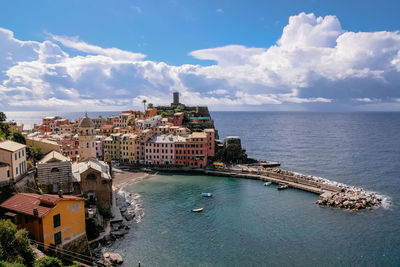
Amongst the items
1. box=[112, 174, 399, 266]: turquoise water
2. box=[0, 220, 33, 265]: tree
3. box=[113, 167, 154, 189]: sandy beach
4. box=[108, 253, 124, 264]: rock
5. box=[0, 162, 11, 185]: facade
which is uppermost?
box=[0, 162, 11, 185]: facade

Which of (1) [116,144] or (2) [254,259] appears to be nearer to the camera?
(2) [254,259]

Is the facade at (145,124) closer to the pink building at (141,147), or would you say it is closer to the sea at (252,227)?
the pink building at (141,147)

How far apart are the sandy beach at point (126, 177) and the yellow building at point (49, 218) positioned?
1364 inches

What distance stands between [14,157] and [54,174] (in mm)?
7867

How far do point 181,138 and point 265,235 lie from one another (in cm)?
5180

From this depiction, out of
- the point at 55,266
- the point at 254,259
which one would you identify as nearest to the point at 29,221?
the point at 55,266

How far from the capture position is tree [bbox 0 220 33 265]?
72.7ft

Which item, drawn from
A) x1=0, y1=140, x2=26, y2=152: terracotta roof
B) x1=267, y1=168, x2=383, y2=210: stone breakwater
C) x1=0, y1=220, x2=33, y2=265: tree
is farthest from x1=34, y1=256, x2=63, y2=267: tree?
x1=267, y1=168, x2=383, y2=210: stone breakwater

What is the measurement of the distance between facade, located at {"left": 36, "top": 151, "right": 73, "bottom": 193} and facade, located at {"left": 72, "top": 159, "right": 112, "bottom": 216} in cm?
194

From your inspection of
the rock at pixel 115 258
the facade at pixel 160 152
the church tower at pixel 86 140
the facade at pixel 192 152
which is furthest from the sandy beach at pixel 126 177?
the rock at pixel 115 258

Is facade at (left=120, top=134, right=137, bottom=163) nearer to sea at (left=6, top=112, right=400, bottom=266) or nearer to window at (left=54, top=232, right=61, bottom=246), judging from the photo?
sea at (left=6, top=112, right=400, bottom=266)

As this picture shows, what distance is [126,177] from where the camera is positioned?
7431cm

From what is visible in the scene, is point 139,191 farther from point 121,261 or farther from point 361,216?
point 361,216

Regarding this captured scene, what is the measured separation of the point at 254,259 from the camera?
35.3 metres
